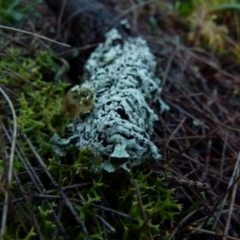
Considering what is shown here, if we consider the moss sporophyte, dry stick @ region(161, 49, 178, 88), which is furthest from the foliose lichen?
dry stick @ region(161, 49, 178, 88)

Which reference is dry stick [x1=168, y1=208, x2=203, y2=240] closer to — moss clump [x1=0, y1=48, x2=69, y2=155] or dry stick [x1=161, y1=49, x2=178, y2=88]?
moss clump [x1=0, y1=48, x2=69, y2=155]

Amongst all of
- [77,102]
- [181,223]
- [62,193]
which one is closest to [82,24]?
[77,102]

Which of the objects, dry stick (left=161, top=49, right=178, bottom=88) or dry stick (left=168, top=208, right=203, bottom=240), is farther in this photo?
dry stick (left=161, top=49, right=178, bottom=88)

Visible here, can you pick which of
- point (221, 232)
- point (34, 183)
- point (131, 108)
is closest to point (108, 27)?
point (131, 108)

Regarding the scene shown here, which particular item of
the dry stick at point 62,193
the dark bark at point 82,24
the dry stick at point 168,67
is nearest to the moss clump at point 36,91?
the dry stick at point 62,193

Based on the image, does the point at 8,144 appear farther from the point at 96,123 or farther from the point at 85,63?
the point at 85,63

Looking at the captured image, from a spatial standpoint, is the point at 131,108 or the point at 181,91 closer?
the point at 131,108

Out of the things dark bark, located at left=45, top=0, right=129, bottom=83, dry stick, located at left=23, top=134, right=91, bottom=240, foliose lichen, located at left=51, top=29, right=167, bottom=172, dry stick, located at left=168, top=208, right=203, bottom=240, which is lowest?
dry stick, located at left=168, top=208, right=203, bottom=240

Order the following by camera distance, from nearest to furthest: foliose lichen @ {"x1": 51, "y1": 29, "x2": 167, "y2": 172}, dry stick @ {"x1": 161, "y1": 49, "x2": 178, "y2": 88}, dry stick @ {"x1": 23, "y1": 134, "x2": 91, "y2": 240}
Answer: dry stick @ {"x1": 23, "y1": 134, "x2": 91, "y2": 240} < foliose lichen @ {"x1": 51, "y1": 29, "x2": 167, "y2": 172} < dry stick @ {"x1": 161, "y1": 49, "x2": 178, "y2": 88}
